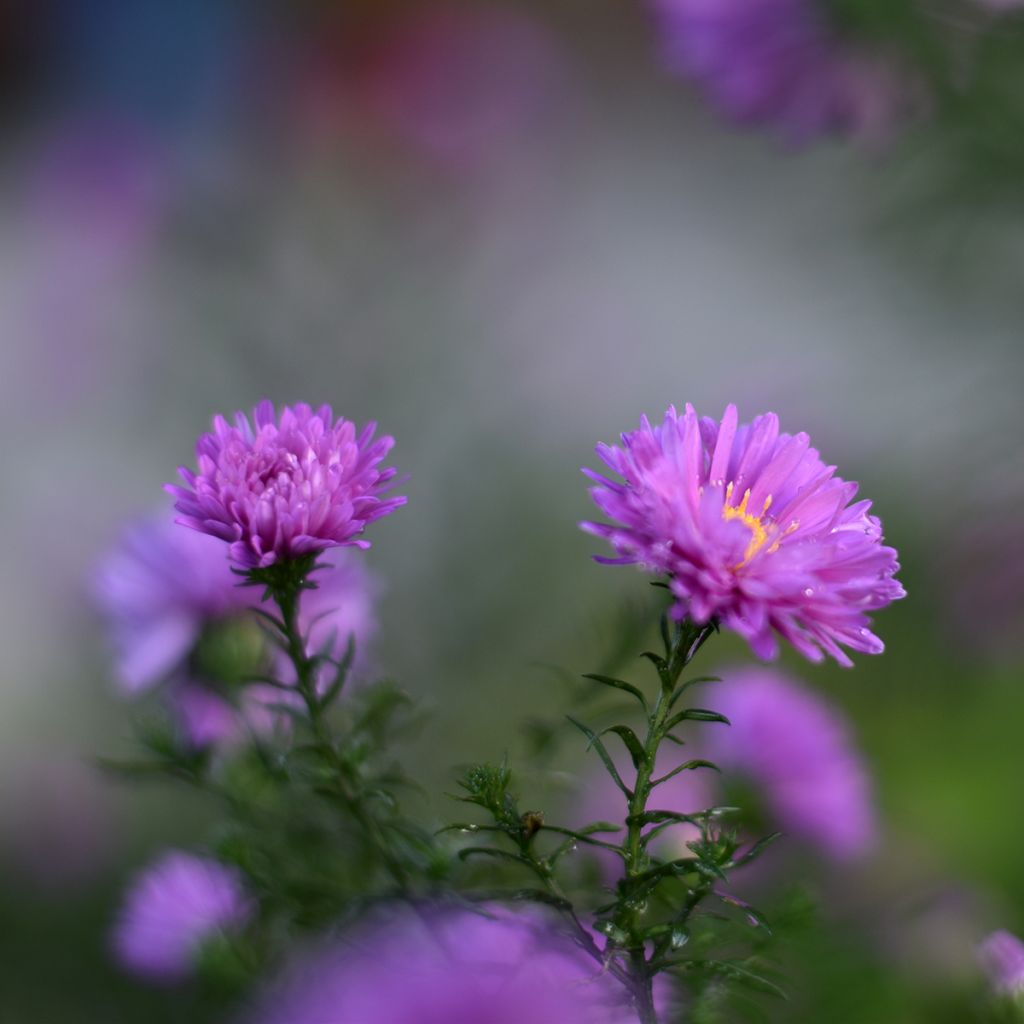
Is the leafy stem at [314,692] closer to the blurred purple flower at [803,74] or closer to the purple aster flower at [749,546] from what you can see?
the purple aster flower at [749,546]

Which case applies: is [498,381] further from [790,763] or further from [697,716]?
[697,716]

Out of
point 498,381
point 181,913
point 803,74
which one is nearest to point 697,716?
point 181,913

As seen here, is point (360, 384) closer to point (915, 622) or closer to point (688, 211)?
point (915, 622)

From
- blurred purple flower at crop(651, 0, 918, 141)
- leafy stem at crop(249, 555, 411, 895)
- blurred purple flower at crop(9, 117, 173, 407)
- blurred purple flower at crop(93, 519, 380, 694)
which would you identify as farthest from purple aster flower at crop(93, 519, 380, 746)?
blurred purple flower at crop(9, 117, 173, 407)

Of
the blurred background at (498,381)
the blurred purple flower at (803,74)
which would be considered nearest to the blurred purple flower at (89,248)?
the blurred background at (498,381)

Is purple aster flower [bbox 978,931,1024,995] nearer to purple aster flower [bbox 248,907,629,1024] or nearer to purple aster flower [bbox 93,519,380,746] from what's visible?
purple aster flower [bbox 248,907,629,1024]

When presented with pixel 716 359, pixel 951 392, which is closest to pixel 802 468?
pixel 951 392

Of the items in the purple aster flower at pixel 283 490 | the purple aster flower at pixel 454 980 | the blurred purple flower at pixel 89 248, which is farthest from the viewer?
the blurred purple flower at pixel 89 248
